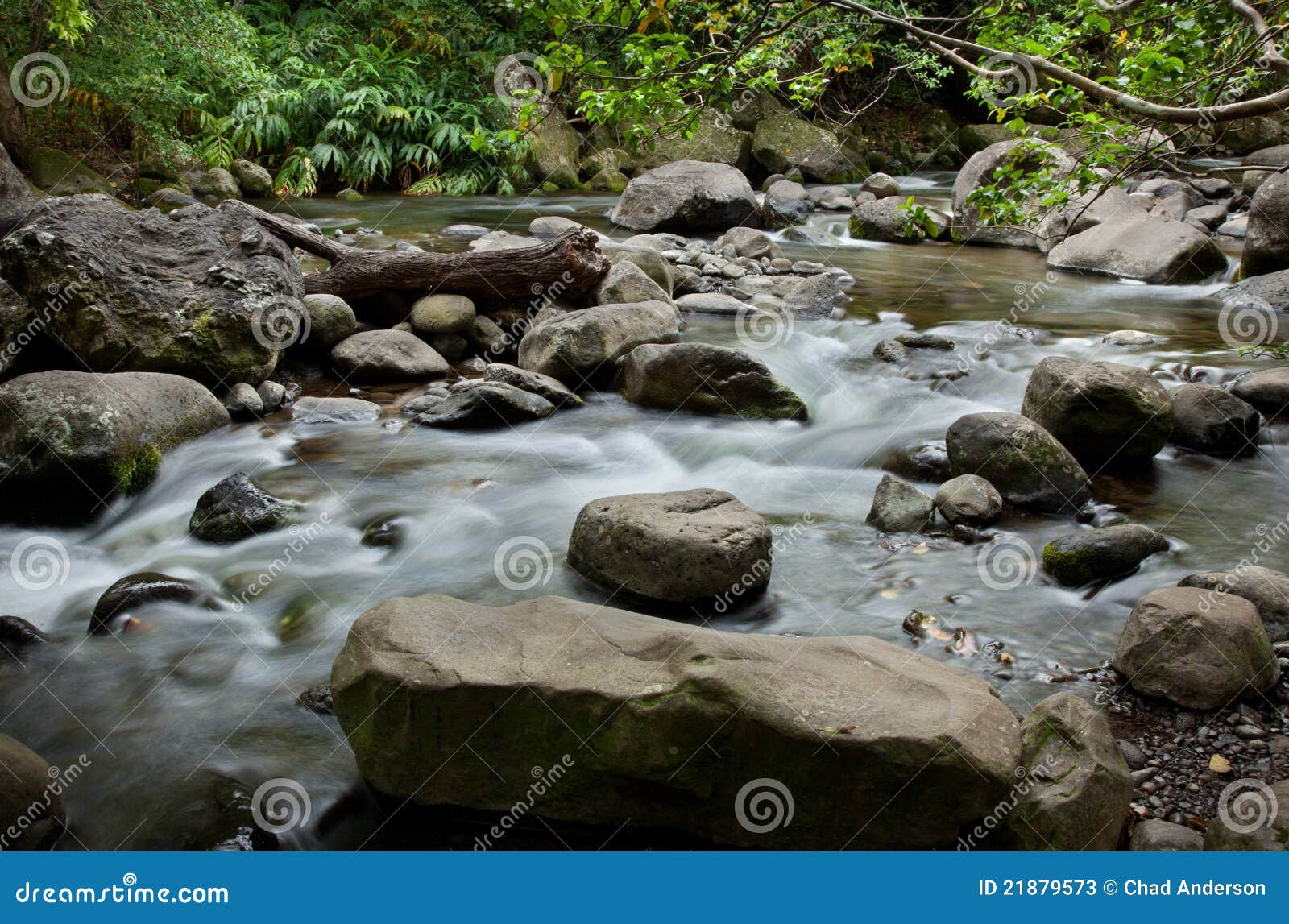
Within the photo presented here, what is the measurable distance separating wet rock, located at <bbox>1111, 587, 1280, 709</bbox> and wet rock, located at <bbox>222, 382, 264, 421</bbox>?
563 cm

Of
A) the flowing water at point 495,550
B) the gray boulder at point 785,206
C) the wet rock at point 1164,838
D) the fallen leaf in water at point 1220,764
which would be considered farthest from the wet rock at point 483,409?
the gray boulder at point 785,206

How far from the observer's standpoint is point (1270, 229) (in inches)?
400

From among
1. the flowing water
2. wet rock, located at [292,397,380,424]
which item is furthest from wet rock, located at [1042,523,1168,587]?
wet rock, located at [292,397,380,424]

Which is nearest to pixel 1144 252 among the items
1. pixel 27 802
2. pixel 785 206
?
pixel 785 206

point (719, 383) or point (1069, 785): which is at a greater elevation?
point (1069, 785)

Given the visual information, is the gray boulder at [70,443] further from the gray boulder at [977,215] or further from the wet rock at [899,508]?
the gray boulder at [977,215]

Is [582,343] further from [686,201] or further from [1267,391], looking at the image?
[686,201]

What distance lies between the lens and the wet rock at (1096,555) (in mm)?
4727

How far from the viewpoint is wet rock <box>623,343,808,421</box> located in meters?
7.07

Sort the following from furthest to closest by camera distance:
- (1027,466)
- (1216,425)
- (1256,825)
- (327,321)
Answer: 1. (327,321)
2. (1216,425)
3. (1027,466)
4. (1256,825)

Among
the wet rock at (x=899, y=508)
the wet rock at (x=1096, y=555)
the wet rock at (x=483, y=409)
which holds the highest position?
the wet rock at (x=1096, y=555)

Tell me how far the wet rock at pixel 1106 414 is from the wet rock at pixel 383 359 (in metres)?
4.53

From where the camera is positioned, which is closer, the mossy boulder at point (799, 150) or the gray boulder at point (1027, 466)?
the gray boulder at point (1027, 466)

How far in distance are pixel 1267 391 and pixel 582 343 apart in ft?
15.6
